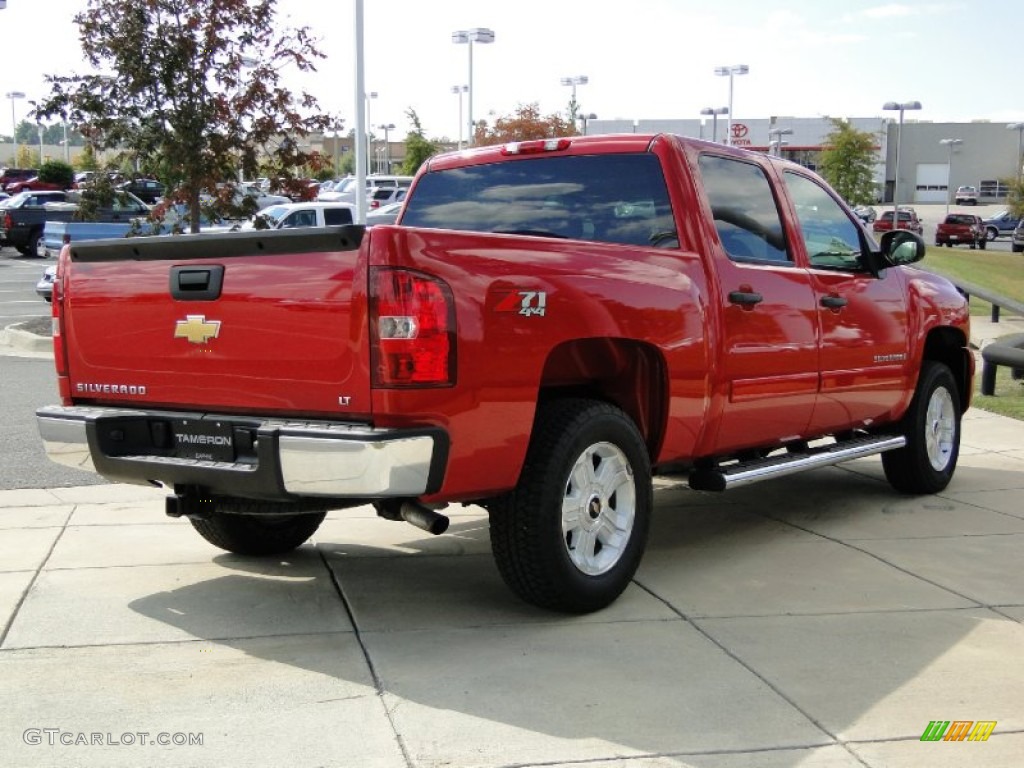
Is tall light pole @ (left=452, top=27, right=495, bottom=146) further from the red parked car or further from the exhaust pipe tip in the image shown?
the exhaust pipe tip

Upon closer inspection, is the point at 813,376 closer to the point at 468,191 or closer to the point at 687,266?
the point at 687,266

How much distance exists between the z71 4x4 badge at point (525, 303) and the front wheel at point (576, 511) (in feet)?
1.59

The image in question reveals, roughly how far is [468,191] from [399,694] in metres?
3.10

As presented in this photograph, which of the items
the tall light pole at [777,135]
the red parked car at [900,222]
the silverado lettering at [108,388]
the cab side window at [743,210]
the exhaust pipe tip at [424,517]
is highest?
the tall light pole at [777,135]

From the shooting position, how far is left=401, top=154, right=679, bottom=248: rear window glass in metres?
6.10

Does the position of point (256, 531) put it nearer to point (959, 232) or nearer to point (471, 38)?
point (471, 38)

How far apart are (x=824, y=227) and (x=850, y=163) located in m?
56.3

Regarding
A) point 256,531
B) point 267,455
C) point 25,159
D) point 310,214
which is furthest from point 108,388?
point 25,159

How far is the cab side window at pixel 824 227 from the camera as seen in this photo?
23.1 ft

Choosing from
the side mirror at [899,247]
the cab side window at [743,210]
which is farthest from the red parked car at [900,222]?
the cab side window at [743,210]

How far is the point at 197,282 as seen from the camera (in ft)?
16.1

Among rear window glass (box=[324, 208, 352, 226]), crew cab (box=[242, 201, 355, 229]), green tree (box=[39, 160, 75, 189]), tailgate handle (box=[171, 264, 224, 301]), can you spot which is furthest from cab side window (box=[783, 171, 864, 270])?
green tree (box=[39, 160, 75, 189])

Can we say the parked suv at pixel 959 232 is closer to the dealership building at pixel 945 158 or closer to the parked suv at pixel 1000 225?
the parked suv at pixel 1000 225

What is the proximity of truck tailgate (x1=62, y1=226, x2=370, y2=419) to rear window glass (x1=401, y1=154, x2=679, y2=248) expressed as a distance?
6.12 ft
